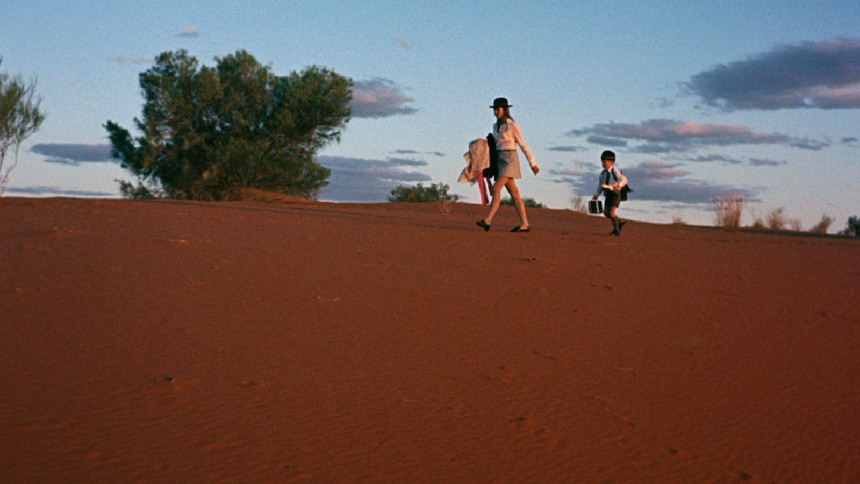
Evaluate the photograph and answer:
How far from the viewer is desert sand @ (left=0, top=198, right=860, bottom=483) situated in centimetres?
380

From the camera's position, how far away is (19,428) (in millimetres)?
3957

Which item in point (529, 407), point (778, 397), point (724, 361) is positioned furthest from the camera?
point (724, 361)

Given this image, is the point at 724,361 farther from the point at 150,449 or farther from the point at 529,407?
the point at 150,449

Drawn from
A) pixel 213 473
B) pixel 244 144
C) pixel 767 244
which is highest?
pixel 244 144

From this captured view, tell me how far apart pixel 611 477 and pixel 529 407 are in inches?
35.0

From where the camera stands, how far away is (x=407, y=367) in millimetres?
5160

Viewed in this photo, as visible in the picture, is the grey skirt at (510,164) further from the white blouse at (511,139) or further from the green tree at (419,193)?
the green tree at (419,193)

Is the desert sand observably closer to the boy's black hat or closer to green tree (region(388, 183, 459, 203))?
the boy's black hat

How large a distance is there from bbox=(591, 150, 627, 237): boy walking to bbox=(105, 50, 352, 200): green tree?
58.6 feet

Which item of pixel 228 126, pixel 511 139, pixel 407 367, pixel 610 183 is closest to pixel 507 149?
pixel 511 139

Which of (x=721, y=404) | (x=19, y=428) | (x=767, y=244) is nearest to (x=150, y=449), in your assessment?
(x=19, y=428)

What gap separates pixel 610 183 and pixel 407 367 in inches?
362

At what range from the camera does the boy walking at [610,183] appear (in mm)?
13477

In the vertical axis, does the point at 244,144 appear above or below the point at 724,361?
above
